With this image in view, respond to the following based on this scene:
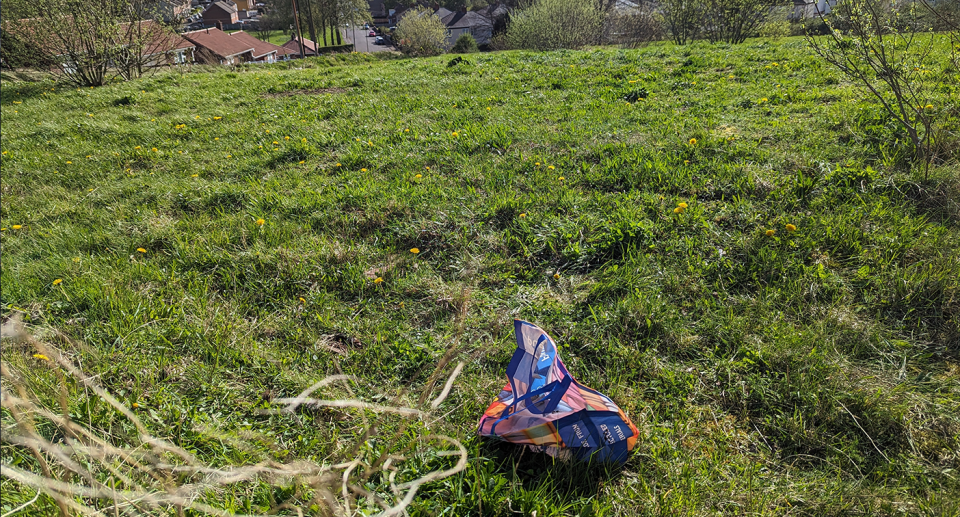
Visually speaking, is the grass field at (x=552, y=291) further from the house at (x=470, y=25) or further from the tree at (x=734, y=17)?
the house at (x=470, y=25)

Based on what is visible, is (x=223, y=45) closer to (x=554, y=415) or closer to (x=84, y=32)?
(x=84, y=32)

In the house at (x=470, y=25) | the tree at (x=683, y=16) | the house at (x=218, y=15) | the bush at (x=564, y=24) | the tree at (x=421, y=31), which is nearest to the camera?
the tree at (x=683, y=16)

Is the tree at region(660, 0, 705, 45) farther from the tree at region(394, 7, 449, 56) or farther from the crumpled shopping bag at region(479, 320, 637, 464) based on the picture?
the tree at region(394, 7, 449, 56)

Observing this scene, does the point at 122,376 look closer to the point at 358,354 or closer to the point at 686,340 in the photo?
the point at 358,354

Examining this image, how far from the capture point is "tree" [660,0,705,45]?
1911 cm

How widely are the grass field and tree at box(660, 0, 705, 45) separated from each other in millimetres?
16109

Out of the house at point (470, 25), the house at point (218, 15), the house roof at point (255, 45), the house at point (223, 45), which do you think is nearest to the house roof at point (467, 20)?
the house at point (470, 25)

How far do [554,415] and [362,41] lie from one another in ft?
247

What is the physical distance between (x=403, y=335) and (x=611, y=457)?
4.25 ft

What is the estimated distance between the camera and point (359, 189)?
425cm

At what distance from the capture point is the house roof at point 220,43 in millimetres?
41916

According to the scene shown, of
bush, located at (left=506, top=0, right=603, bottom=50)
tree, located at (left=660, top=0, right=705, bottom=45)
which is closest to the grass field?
tree, located at (left=660, top=0, right=705, bottom=45)

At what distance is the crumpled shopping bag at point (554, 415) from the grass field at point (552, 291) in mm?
96

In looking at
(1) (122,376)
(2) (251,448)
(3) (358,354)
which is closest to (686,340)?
(3) (358,354)
